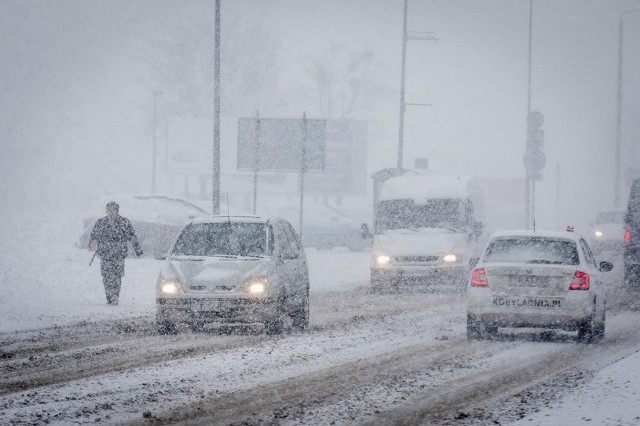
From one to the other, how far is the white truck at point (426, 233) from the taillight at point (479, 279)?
8.73 m

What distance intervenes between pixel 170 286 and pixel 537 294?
15.5ft

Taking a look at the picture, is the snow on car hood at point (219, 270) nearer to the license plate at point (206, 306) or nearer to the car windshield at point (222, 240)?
the license plate at point (206, 306)

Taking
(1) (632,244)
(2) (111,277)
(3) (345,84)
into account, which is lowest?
(2) (111,277)

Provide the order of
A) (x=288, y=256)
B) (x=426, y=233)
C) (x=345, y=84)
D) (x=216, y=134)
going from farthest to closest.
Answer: (x=345, y=84) → (x=216, y=134) → (x=426, y=233) → (x=288, y=256)

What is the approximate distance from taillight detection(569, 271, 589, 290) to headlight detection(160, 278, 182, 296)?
505cm

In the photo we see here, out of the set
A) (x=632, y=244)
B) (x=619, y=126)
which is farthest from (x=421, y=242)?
(x=619, y=126)

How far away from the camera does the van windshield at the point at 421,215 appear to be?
82.8 feet

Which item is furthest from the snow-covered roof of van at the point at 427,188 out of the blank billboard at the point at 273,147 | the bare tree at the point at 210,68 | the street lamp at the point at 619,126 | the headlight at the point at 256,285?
the bare tree at the point at 210,68

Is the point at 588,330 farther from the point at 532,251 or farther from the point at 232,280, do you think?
the point at 232,280

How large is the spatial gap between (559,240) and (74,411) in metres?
8.46

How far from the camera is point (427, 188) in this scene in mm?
25938

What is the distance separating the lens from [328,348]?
13719 mm

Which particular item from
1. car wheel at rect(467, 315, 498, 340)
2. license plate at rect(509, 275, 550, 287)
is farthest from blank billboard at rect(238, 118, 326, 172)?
license plate at rect(509, 275, 550, 287)

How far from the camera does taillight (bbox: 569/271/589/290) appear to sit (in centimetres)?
1491
